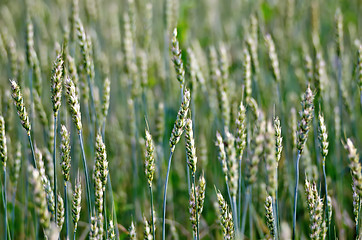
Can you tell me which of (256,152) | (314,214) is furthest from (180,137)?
(256,152)

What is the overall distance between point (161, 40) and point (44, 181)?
249 centimetres

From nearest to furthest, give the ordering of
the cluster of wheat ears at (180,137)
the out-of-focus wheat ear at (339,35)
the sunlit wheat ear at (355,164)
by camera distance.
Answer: the sunlit wheat ear at (355,164), the cluster of wheat ears at (180,137), the out-of-focus wheat ear at (339,35)

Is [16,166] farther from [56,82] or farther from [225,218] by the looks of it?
[225,218]

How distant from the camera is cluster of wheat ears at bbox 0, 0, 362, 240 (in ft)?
4.00

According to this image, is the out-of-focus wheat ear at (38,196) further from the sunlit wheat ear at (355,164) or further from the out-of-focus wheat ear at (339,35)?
the out-of-focus wheat ear at (339,35)

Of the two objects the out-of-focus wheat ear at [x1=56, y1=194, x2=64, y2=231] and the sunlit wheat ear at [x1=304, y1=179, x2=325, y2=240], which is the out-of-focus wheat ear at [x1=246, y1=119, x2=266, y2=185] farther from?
the out-of-focus wheat ear at [x1=56, y1=194, x2=64, y2=231]

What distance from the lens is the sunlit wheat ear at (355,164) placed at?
1111 millimetres

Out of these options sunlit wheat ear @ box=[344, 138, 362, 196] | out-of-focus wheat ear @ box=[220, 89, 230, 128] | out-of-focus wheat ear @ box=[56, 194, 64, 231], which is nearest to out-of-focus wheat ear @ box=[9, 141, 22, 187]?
out-of-focus wheat ear @ box=[56, 194, 64, 231]

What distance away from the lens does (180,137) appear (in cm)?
216

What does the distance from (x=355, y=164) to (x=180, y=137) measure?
116cm

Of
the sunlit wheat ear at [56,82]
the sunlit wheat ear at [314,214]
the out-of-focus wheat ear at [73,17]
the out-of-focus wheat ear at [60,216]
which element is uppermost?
the out-of-focus wheat ear at [73,17]

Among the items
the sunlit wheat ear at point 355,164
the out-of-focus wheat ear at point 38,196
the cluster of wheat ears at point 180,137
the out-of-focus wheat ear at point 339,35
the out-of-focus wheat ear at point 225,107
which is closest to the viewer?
the out-of-focus wheat ear at point 38,196

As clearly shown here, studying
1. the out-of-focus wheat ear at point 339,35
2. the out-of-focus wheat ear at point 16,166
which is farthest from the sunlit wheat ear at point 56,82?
the out-of-focus wheat ear at point 339,35

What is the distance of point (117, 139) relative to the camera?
96.0 inches
